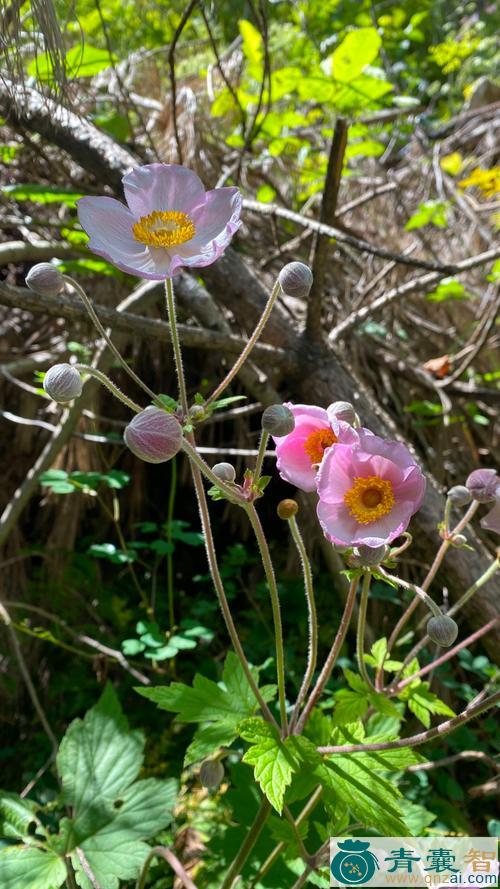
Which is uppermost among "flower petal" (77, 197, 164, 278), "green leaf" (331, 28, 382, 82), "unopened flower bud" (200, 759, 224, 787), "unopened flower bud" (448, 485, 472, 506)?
"green leaf" (331, 28, 382, 82)

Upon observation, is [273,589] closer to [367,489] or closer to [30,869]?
[367,489]

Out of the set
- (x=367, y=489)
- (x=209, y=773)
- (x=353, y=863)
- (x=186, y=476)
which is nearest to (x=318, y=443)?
(x=367, y=489)

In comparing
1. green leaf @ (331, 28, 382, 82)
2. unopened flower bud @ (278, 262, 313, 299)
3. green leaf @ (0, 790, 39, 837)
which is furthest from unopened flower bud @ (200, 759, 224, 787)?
green leaf @ (331, 28, 382, 82)

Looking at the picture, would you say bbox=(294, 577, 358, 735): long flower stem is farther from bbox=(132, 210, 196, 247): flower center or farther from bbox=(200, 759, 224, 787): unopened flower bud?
bbox=(132, 210, 196, 247): flower center

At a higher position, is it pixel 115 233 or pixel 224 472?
pixel 115 233

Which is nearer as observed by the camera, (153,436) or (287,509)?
(153,436)

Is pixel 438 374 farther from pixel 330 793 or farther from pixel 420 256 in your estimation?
pixel 330 793
